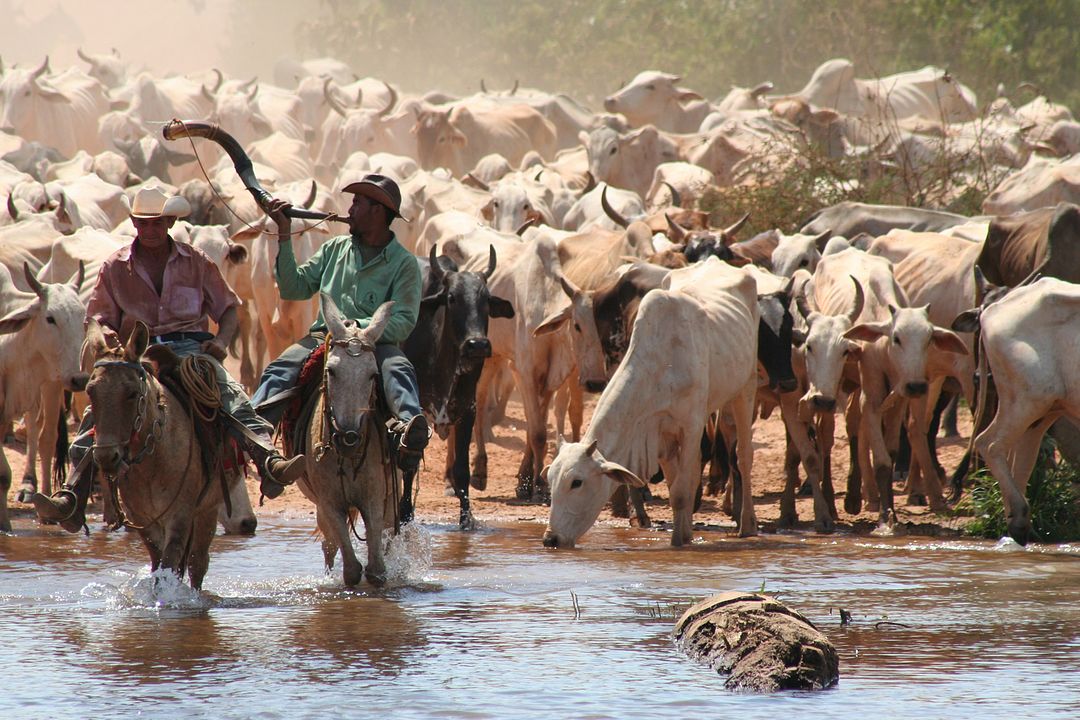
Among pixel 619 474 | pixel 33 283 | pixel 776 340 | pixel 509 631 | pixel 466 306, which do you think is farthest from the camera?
pixel 776 340

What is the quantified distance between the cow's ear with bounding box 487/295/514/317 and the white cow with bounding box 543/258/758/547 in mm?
1000

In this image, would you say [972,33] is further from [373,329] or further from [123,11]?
[123,11]

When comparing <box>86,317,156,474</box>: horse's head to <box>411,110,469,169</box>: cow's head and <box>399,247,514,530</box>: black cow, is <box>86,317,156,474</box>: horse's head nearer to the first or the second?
<box>399,247,514,530</box>: black cow

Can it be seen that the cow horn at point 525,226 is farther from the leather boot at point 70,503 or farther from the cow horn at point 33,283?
the leather boot at point 70,503

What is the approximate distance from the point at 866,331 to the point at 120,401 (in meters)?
6.05

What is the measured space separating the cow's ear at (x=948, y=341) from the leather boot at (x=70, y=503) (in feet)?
20.7

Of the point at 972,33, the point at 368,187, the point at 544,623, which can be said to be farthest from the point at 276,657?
the point at 972,33

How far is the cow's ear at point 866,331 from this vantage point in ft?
39.0

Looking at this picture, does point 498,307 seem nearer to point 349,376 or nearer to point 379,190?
point 379,190

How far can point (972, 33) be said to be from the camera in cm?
3522

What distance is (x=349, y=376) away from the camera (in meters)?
8.14

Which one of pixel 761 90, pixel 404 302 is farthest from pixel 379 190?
pixel 761 90

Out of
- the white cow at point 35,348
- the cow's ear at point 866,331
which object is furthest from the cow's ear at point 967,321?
the white cow at point 35,348

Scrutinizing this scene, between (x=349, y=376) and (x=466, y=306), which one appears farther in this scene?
(x=466, y=306)
